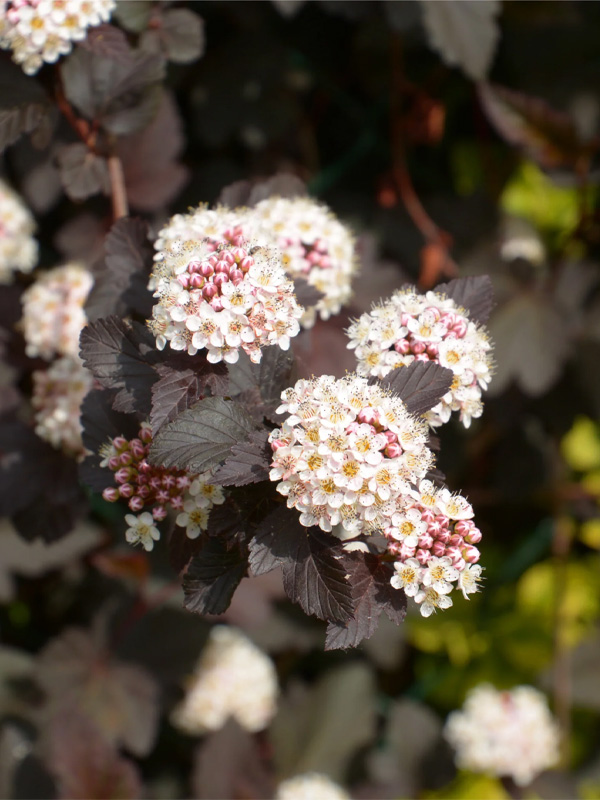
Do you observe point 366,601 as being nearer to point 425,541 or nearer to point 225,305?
point 425,541

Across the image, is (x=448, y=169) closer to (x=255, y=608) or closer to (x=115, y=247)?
(x=255, y=608)

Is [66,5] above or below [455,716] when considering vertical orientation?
above

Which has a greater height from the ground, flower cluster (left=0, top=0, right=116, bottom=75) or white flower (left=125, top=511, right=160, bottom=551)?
flower cluster (left=0, top=0, right=116, bottom=75)

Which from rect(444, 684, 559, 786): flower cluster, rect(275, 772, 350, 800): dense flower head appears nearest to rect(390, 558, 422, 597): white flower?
rect(275, 772, 350, 800): dense flower head

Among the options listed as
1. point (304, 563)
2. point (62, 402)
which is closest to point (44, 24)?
point (62, 402)

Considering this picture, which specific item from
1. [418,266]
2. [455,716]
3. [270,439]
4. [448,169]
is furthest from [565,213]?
[270,439]

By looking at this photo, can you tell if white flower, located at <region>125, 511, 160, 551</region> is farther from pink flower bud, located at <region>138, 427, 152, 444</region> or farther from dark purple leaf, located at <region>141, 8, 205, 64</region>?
dark purple leaf, located at <region>141, 8, 205, 64</region>

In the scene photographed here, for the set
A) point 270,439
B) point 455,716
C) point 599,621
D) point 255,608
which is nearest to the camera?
point 270,439
